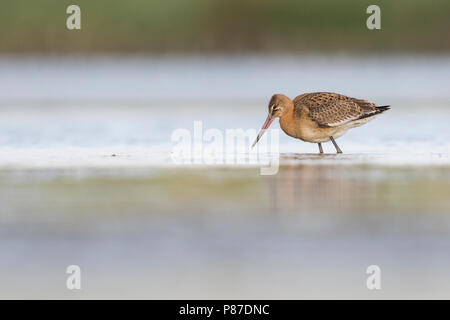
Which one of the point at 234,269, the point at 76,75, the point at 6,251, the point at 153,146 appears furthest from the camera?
the point at 76,75

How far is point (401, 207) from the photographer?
5.62 m

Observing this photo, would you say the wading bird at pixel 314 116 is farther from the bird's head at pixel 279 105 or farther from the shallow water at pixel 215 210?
the shallow water at pixel 215 210

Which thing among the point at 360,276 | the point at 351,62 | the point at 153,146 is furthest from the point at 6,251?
the point at 351,62

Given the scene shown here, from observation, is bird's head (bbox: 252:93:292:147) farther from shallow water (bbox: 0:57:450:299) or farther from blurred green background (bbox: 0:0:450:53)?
blurred green background (bbox: 0:0:450:53)

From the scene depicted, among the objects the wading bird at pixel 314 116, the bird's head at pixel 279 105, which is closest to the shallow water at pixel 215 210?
the wading bird at pixel 314 116

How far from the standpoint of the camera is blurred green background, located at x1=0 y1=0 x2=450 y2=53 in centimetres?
1714

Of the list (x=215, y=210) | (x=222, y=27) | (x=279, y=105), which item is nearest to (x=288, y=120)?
(x=279, y=105)

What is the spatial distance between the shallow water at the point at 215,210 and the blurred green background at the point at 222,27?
593cm

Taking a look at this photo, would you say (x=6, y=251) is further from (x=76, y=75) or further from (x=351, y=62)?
(x=351, y=62)

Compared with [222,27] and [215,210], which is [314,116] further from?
[222,27]

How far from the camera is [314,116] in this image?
7941mm

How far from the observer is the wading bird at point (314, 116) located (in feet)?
26.1
